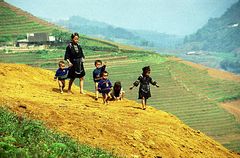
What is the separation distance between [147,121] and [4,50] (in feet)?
234

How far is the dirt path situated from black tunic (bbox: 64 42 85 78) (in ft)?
2.65

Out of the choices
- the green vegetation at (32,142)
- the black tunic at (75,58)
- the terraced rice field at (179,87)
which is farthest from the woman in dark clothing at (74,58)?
the terraced rice field at (179,87)

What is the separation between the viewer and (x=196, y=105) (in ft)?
216

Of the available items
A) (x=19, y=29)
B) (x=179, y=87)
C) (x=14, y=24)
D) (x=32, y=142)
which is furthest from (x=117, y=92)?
(x=14, y=24)

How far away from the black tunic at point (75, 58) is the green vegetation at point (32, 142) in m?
4.91

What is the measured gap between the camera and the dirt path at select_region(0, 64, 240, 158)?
900 centimetres

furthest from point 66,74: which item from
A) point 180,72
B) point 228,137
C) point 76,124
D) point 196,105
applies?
point 180,72

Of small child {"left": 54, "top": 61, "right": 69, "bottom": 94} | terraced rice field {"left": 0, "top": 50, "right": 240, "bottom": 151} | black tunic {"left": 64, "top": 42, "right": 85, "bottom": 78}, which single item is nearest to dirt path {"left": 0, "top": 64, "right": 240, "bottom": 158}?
small child {"left": 54, "top": 61, "right": 69, "bottom": 94}

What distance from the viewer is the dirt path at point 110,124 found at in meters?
9.00

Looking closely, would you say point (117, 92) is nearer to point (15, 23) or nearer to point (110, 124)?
point (110, 124)

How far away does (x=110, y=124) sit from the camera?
970 centimetres

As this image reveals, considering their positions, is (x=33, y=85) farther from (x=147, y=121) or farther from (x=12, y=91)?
(x=147, y=121)

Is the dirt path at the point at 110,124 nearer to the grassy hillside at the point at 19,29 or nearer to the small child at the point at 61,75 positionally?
the small child at the point at 61,75

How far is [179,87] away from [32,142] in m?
68.4
